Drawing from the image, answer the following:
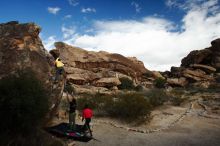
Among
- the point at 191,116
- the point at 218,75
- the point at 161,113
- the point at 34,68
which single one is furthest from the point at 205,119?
the point at 218,75

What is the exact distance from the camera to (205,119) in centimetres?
2220

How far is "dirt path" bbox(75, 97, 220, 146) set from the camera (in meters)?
15.5

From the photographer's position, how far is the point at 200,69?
61.8 meters

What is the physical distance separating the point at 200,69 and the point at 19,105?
54356mm

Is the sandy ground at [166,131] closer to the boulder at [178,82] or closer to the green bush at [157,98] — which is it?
the green bush at [157,98]

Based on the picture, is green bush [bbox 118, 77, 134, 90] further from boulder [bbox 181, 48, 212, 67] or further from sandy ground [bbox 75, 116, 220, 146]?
sandy ground [bbox 75, 116, 220, 146]

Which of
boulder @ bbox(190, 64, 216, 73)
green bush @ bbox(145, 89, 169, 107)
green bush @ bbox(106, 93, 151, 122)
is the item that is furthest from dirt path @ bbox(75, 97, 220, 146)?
boulder @ bbox(190, 64, 216, 73)

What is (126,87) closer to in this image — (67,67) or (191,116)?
(67,67)

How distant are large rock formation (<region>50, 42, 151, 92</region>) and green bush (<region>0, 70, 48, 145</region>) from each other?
30.5m

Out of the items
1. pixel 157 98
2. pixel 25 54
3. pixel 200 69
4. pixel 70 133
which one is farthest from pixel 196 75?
pixel 70 133

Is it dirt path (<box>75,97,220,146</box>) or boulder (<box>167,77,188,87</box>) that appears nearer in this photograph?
dirt path (<box>75,97,220,146</box>)

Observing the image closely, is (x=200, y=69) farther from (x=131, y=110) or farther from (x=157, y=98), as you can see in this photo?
(x=131, y=110)

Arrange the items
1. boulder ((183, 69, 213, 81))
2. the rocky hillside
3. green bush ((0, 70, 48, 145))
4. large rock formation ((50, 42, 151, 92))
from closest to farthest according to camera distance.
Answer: green bush ((0, 70, 48, 145)), large rock formation ((50, 42, 151, 92)), the rocky hillside, boulder ((183, 69, 213, 81))

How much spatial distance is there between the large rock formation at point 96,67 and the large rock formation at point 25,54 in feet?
86.1
